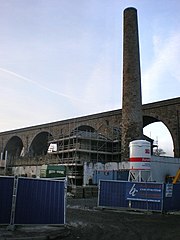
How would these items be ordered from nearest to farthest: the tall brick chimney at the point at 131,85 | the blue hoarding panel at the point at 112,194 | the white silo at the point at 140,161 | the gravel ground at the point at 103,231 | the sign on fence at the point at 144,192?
the gravel ground at the point at 103,231
the sign on fence at the point at 144,192
the blue hoarding panel at the point at 112,194
the white silo at the point at 140,161
the tall brick chimney at the point at 131,85

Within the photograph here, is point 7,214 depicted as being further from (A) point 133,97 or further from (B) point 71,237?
(A) point 133,97

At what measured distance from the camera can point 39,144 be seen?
6022cm

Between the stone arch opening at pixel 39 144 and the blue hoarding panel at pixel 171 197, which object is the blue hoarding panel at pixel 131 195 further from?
the stone arch opening at pixel 39 144

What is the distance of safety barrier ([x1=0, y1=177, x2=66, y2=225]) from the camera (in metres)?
9.30

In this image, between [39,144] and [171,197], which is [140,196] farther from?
[39,144]

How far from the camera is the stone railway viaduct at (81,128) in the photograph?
36853 mm

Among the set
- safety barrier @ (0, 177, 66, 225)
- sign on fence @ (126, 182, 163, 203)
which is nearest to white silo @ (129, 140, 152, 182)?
sign on fence @ (126, 182, 163, 203)

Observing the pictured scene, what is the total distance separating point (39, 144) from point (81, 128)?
517 inches

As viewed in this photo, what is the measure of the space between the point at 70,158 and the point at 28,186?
1218 inches

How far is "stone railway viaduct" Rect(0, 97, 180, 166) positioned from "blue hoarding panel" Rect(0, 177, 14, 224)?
1133 inches

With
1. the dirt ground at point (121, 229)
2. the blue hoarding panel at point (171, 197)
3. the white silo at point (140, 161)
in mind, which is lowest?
the dirt ground at point (121, 229)

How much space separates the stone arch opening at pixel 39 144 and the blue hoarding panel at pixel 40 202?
46.9 meters

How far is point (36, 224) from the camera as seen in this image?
967cm

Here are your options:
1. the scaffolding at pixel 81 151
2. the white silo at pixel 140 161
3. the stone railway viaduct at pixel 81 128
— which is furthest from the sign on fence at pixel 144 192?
the scaffolding at pixel 81 151
